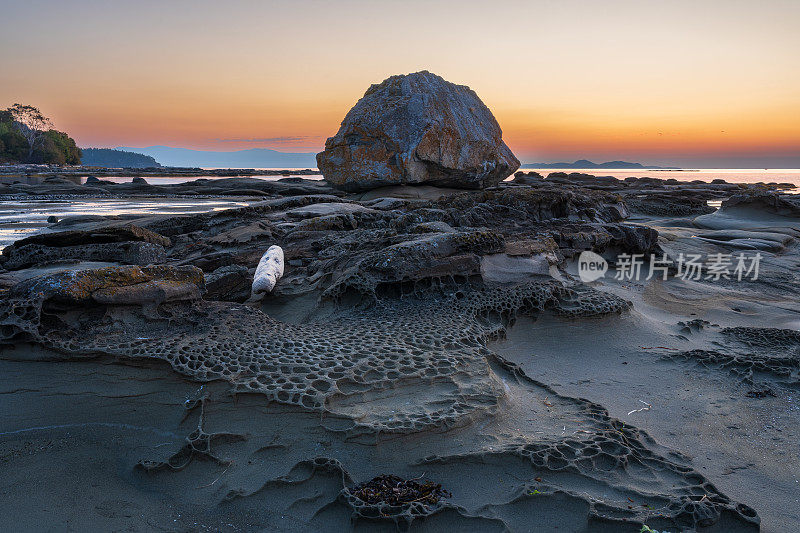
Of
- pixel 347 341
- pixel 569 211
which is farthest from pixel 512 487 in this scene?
pixel 569 211

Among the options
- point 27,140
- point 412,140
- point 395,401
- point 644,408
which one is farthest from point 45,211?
point 27,140

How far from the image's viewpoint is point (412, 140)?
1314cm

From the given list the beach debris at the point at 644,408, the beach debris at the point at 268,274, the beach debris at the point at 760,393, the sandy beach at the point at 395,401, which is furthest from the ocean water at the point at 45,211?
the beach debris at the point at 760,393

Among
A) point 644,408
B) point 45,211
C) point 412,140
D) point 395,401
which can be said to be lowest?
point 644,408

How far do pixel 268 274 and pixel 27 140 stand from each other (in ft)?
208

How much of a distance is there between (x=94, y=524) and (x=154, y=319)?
1462 millimetres

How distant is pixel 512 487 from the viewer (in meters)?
2.07

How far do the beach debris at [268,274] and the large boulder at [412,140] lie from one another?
8.59 metres

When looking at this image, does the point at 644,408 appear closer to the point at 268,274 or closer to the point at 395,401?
the point at 395,401

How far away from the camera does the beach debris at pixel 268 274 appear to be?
→ 4.47 metres

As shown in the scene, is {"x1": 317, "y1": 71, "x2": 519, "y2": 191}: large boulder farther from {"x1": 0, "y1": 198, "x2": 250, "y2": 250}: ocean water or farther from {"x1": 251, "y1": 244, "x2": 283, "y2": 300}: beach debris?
{"x1": 251, "y1": 244, "x2": 283, "y2": 300}: beach debris

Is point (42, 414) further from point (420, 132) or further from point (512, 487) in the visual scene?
point (420, 132)

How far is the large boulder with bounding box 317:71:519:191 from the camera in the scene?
13.3 meters

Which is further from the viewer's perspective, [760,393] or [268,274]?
[268,274]
